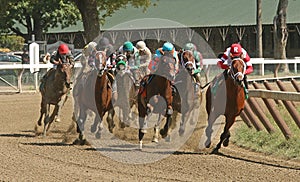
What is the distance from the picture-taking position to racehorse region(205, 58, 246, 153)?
1191cm

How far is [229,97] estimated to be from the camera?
478 inches

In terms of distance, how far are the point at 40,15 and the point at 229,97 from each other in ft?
138

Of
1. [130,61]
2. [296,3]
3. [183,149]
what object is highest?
[296,3]

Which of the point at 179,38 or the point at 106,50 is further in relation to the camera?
the point at 179,38

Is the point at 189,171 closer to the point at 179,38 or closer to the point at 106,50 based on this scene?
the point at 106,50

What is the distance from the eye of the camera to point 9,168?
1066 centimetres

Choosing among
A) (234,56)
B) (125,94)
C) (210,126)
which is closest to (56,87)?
(125,94)

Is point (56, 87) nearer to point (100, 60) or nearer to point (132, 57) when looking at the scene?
point (132, 57)

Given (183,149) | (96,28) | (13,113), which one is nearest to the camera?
(183,149)

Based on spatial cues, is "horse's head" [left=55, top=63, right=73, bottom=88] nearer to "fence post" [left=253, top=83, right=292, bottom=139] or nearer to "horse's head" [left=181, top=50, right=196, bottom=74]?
"horse's head" [left=181, top=50, right=196, bottom=74]

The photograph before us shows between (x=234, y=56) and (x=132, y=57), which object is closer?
(x=234, y=56)

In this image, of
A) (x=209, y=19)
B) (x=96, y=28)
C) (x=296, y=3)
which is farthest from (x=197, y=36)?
(x=96, y=28)

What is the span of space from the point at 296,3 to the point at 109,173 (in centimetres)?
4121

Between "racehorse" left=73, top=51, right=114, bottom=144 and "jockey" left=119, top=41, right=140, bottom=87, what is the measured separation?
2.94ft
